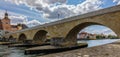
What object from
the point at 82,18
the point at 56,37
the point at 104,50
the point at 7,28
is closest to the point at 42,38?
the point at 56,37

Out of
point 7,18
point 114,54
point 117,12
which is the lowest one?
point 114,54

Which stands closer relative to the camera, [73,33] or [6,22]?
[73,33]

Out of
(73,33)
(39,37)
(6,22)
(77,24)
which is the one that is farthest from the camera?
(6,22)

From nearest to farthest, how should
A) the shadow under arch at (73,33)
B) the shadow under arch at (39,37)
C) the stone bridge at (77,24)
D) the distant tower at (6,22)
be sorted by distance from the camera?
the stone bridge at (77,24) → the shadow under arch at (73,33) → the shadow under arch at (39,37) → the distant tower at (6,22)

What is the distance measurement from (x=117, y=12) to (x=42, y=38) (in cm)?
2849

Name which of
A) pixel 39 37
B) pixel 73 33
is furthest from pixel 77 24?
pixel 39 37

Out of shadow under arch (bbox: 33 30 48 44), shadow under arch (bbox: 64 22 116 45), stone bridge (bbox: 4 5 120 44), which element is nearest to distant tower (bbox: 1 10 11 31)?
shadow under arch (bbox: 33 30 48 44)

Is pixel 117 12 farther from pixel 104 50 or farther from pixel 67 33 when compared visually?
pixel 104 50

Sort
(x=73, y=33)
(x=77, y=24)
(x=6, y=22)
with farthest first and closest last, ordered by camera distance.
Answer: (x=6, y=22) → (x=73, y=33) → (x=77, y=24)

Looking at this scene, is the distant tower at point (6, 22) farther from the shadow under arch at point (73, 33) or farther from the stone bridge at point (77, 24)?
the shadow under arch at point (73, 33)

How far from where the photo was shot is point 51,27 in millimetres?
34531

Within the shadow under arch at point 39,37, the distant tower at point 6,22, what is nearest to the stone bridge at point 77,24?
the shadow under arch at point 39,37

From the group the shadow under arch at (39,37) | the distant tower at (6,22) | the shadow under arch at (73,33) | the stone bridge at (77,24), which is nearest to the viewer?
the stone bridge at (77,24)

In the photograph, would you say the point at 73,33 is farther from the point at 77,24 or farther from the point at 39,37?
the point at 39,37
